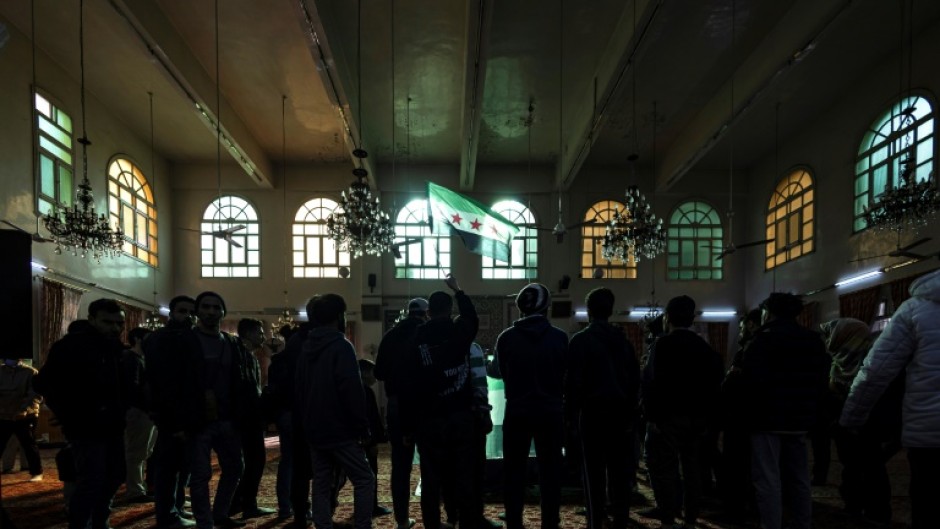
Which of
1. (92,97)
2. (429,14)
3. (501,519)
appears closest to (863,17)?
(429,14)

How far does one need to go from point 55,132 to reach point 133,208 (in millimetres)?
2844

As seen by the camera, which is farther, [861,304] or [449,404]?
[861,304]

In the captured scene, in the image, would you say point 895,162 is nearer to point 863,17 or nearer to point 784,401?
point 863,17

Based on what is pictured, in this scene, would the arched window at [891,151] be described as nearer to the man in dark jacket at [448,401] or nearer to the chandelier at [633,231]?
the chandelier at [633,231]

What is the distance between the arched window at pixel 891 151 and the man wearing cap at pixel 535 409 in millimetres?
7601

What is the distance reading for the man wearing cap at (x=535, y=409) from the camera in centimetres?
324

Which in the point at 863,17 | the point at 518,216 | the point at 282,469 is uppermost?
the point at 863,17

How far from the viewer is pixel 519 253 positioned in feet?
49.4

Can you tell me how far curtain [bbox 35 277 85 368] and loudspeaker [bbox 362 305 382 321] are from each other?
6.04m

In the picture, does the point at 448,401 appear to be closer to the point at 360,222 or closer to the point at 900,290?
the point at 360,222

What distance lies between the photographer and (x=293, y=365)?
3721mm

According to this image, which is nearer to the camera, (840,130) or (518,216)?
(840,130)

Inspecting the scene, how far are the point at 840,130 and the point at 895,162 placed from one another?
5.51ft

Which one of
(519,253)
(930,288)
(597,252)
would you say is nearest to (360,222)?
(930,288)
